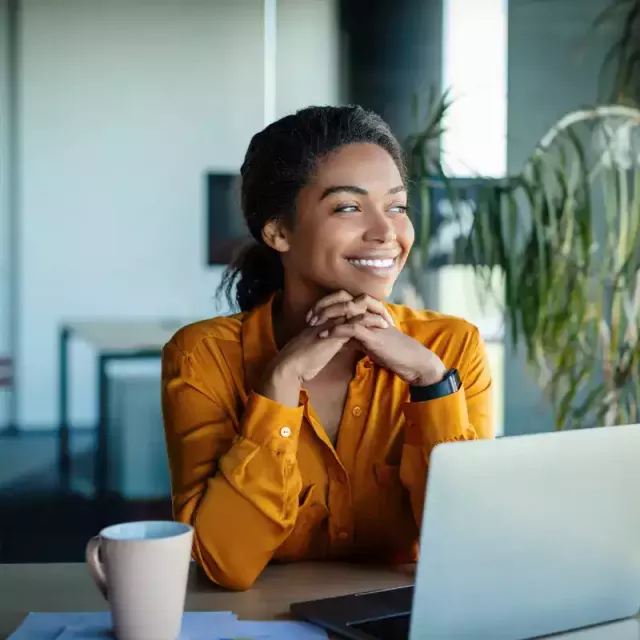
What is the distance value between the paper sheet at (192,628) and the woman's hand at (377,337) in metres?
0.57

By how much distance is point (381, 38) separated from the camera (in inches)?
169

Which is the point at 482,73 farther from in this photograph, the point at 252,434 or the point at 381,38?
Answer: the point at 252,434

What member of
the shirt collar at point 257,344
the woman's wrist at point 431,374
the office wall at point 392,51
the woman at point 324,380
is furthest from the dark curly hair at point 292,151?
the office wall at point 392,51

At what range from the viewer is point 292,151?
1.63 metres

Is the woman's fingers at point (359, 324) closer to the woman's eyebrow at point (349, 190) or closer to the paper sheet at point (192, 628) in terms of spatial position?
the woman's eyebrow at point (349, 190)

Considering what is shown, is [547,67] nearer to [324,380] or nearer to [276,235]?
[276,235]

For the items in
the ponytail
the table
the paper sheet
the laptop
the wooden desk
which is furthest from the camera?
the table

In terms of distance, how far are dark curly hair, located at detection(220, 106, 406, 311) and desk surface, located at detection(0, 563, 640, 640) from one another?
67 centimetres

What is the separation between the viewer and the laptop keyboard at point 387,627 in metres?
0.95

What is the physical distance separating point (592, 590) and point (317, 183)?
2.88 ft

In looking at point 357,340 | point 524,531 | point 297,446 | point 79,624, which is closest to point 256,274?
point 357,340

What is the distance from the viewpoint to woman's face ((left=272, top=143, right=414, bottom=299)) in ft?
5.08

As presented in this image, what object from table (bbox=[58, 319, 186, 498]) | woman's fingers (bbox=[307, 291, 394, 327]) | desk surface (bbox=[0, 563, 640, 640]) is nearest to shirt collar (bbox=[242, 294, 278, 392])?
woman's fingers (bbox=[307, 291, 394, 327])

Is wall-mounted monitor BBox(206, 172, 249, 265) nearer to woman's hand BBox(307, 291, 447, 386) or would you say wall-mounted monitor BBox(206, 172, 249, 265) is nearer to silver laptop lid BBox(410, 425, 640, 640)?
woman's hand BBox(307, 291, 447, 386)
